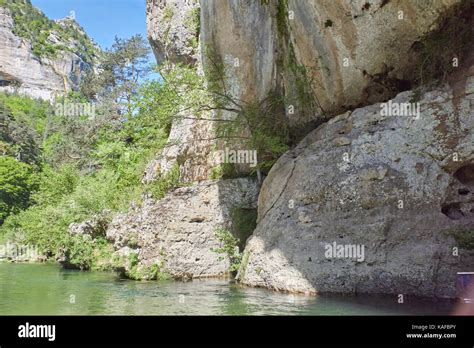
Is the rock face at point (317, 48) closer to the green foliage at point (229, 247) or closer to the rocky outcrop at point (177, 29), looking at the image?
the green foliage at point (229, 247)

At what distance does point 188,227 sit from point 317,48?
24.4 ft

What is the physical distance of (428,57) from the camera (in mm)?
12945

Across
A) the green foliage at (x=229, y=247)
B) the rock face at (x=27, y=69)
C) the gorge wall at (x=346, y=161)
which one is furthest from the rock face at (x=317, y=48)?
the rock face at (x=27, y=69)

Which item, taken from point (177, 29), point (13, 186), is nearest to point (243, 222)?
point (177, 29)

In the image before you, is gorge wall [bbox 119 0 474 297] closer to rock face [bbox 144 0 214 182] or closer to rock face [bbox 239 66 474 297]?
rock face [bbox 239 66 474 297]

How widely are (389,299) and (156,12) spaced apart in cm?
2571

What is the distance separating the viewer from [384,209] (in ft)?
38.7

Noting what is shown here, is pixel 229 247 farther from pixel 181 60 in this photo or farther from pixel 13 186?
pixel 13 186

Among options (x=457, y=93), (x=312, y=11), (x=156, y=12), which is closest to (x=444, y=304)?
(x=457, y=93)

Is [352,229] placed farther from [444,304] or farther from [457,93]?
[457,93]

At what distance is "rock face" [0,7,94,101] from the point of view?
123 m

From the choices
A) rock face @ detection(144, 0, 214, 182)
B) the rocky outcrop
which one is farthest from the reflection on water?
the rocky outcrop

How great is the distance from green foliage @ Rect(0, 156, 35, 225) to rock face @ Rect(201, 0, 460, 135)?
34394 millimetres

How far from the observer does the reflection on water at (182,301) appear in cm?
945
